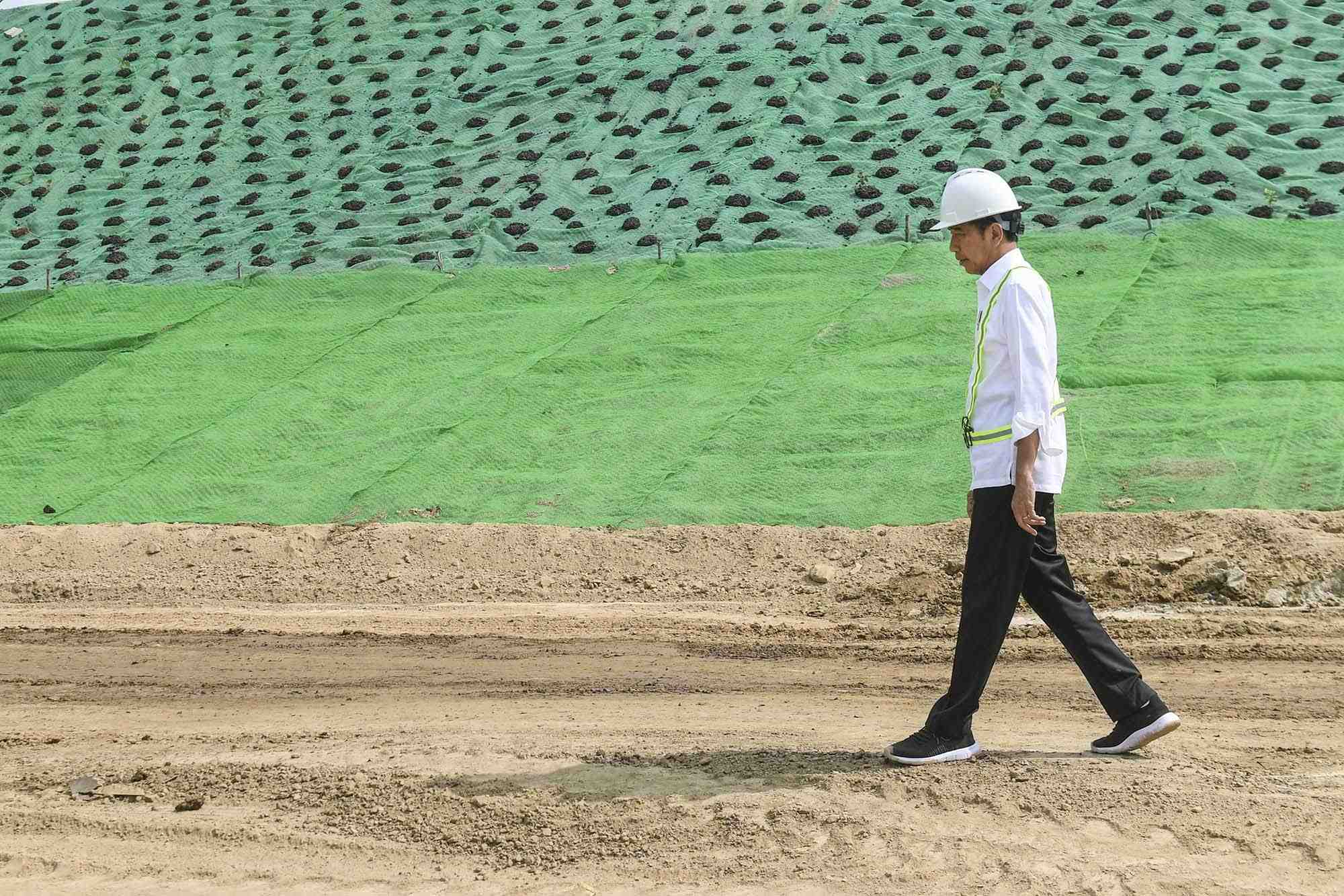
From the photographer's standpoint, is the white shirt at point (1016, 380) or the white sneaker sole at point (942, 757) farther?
the white sneaker sole at point (942, 757)

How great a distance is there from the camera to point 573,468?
875cm

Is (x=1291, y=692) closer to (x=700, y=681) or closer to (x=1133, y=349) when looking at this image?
(x=700, y=681)

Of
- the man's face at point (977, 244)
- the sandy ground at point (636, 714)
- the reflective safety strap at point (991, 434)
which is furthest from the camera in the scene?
the man's face at point (977, 244)

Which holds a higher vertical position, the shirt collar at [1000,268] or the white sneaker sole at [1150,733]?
the shirt collar at [1000,268]

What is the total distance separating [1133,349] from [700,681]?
5.08m

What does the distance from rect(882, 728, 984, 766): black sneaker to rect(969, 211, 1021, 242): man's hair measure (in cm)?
163

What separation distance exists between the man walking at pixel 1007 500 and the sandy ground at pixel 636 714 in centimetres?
18

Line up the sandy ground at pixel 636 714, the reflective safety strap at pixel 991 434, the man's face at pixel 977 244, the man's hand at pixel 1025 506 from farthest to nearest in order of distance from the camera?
the man's face at pixel 977 244, the reflective safety strap at pixel 991 434, the man's hand at pixel 1025 506, the sandy ground at pixel 636 714

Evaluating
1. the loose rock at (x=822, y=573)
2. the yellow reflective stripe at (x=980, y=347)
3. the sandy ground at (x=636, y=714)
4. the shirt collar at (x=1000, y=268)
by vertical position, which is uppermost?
the shirt collar at (x=1000, y=268)

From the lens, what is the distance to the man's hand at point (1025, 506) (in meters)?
3.78

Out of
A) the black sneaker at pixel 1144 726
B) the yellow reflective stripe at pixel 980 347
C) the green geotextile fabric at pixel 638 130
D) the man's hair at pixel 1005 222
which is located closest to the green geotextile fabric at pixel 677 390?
the green geotextile fabric at pixel 638 130

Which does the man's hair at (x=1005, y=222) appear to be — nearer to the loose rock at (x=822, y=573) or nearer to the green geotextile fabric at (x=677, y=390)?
the loose rock at (x=822, y=573)

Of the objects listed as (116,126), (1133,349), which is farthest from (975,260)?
(116,126)

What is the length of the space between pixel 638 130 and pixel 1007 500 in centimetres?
1150
